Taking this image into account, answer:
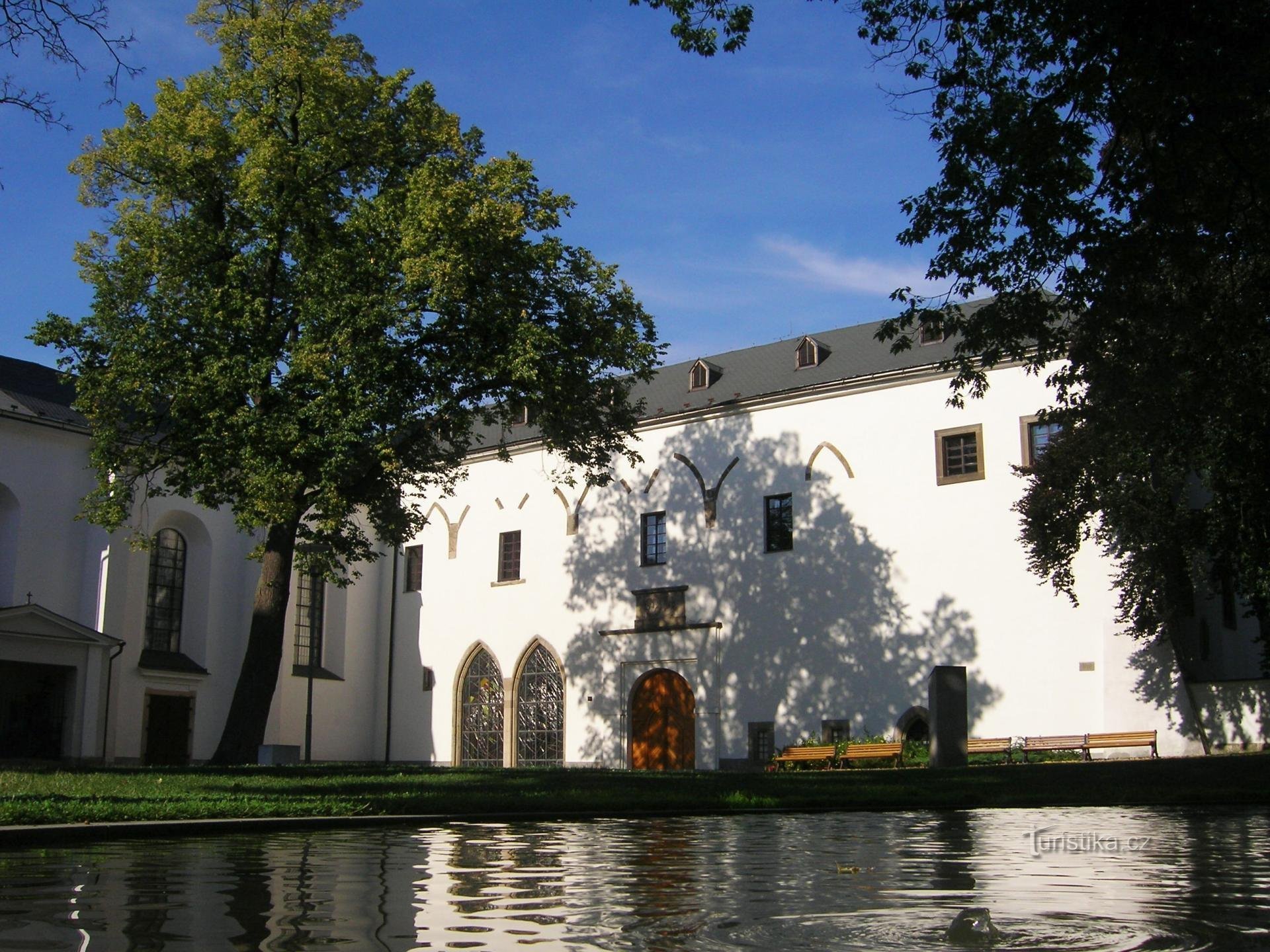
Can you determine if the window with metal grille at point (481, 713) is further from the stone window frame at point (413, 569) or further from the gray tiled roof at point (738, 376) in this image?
the gray tiled roof at point (738, 376)

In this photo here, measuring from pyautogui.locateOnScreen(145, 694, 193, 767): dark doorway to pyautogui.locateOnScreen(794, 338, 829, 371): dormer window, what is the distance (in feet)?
66.6

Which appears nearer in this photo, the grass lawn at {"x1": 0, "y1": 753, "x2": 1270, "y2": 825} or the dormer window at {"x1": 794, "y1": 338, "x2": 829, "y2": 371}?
the grass lawn at {"x1": 0, "y1": 753, "x2": 1270, "y2": 825}

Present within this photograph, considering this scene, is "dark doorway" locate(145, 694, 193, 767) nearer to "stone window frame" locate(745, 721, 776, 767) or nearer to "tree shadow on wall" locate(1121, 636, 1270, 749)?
"stone window frame" locate(745, 721, 776, 767)

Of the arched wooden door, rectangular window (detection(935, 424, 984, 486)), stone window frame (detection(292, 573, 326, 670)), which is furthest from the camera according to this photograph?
stone window frame (detection(292, 573, 326, 670))

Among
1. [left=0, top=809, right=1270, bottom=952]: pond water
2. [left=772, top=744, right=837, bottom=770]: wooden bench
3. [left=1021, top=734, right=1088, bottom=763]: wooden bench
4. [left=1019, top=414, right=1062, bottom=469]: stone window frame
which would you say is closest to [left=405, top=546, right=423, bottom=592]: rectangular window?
[left=772, top=744, right=837, bottom=770]: wooden bench

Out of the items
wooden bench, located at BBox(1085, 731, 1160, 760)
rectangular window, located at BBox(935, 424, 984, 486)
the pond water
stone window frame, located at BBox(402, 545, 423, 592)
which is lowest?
the pond water

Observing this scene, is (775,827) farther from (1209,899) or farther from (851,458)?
(851,458)

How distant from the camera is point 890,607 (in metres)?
35.5

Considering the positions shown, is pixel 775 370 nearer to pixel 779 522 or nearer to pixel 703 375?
pixel 703 375

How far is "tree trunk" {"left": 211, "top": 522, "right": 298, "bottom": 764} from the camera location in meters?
25.2

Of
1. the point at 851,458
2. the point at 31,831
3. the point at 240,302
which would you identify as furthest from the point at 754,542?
the point at 31,831

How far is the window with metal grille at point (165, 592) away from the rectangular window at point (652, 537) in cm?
1368

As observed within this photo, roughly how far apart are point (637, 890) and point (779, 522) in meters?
32.2

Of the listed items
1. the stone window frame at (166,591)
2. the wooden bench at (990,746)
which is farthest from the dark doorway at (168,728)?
the wooden bench at (990,746)
